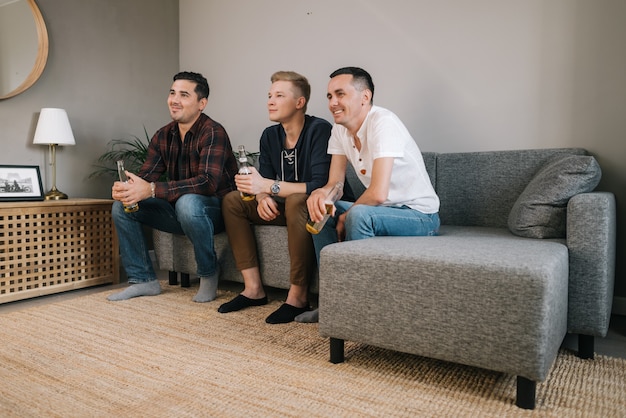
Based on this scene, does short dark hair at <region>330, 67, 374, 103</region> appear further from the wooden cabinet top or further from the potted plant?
the potted plant

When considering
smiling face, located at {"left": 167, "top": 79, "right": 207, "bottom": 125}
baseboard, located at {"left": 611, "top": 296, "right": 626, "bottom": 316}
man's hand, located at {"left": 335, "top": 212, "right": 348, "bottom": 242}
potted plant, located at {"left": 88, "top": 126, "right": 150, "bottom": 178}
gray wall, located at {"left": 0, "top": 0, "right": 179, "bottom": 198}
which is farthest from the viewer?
potted plant, located at {"left": 88, "top": 126, "right": 150, "bottom": 178}

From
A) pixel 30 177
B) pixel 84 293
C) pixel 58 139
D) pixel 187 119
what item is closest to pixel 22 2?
pixel 58 139

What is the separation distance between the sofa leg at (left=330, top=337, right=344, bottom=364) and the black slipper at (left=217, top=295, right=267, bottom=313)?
0.71 metres

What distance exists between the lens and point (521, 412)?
1.25 meters

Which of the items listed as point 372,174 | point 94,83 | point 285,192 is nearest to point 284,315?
point 285,192

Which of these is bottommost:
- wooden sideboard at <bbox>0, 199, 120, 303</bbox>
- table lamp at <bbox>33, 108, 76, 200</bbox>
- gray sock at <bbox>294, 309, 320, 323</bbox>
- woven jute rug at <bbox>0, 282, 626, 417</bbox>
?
woven jute rug at <bbox>0, 282, 626, 417</bbox>

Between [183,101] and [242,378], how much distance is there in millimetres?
1542

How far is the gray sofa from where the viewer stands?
1243mm

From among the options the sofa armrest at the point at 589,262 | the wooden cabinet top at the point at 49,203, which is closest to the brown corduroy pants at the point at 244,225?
the wooden cabinet top at the point at 49,203

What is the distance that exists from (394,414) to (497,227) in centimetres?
131

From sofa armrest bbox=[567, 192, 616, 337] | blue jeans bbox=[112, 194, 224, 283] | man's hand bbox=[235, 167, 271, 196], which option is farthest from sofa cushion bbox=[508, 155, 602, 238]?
blue jeans bbox=[112, 194, 224, 283]

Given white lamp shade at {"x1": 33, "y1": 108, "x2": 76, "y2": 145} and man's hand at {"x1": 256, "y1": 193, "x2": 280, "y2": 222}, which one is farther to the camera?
white lamp shade at {"x1": 33, "y1": 108, "x2": 76, "y2": 145}

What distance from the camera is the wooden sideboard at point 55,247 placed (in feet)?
7.77

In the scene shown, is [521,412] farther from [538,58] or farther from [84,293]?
[84,293]
